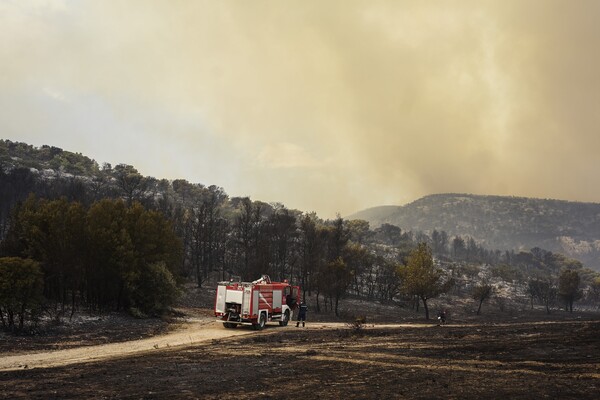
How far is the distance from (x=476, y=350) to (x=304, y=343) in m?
9.99

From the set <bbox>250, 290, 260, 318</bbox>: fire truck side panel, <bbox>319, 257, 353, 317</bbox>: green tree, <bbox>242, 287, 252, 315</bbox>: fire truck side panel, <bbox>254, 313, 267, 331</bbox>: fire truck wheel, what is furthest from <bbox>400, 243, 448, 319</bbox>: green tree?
<bbox>242, 287, 252, 315</bbox>: fire truck side panel

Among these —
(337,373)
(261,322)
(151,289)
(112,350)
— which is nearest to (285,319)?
(261,322)

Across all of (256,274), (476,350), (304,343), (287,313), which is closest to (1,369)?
(304,343)

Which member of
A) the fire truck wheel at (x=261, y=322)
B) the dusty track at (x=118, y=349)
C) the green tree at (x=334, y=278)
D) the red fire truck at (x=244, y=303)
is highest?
the green tree at (x=334, y=278)

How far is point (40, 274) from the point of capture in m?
28.7

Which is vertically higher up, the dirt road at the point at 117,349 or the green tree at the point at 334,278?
the green tree at the point at 334,278

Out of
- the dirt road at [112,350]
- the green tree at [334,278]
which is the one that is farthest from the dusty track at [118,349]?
the green tree at [334,278]

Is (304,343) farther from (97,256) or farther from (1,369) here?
(97,256)

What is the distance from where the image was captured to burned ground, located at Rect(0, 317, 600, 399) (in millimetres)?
13711

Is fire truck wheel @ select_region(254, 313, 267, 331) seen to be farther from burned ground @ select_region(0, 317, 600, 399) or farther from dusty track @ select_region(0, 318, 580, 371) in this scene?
burned ground @ select_region(0, 317, 600, 399)

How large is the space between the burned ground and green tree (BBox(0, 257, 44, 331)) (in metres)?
9.88

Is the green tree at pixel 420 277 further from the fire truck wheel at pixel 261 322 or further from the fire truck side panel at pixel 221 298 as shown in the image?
the fire truck side panel at pixel 221 298

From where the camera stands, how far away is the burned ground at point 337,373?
540 inches

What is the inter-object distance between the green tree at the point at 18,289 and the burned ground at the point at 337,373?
9882 millimetres
